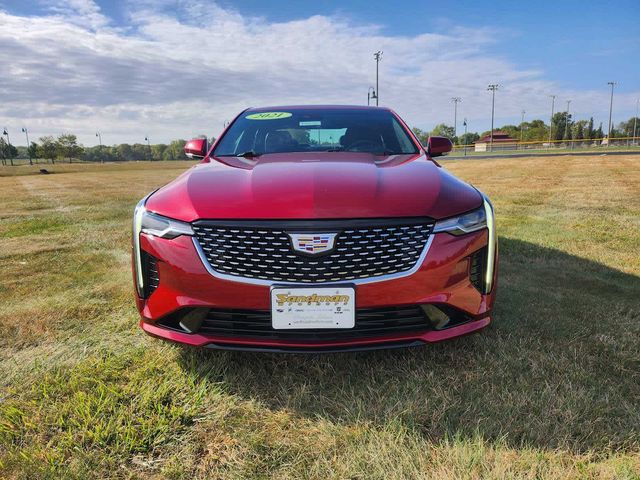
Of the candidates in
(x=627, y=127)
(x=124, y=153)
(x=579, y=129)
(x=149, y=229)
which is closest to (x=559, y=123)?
(x=579, y=129)

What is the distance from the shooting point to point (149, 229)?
2.08 metres

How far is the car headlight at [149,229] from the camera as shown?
78.1 inches

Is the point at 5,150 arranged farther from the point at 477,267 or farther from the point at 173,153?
the point at 477,267

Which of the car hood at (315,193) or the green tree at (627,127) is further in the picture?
the green tree at (627,127)

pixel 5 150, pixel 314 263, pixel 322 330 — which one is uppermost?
pixel 5 150

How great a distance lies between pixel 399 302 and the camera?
191 centimetres

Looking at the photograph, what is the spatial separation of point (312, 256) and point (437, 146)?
1831mm

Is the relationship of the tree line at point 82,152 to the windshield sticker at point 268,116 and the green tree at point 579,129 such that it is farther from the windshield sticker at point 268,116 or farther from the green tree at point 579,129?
the green tree at point 579,129

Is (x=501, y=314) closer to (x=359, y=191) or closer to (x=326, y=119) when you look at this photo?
(x=359, y=191)

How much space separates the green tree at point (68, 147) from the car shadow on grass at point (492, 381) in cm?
8889

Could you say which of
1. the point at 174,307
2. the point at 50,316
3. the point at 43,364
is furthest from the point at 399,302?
the point at 50,316

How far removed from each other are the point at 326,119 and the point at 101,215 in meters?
5.85

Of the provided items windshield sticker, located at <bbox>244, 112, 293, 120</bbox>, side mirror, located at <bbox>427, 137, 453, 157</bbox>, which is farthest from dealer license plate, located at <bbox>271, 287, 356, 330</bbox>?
windshield sticker, located at <bbox>244, 112, 293, 120</bbox>

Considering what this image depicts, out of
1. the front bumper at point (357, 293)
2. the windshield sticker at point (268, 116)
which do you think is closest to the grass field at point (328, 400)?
the front bumper at point (357, 293)
